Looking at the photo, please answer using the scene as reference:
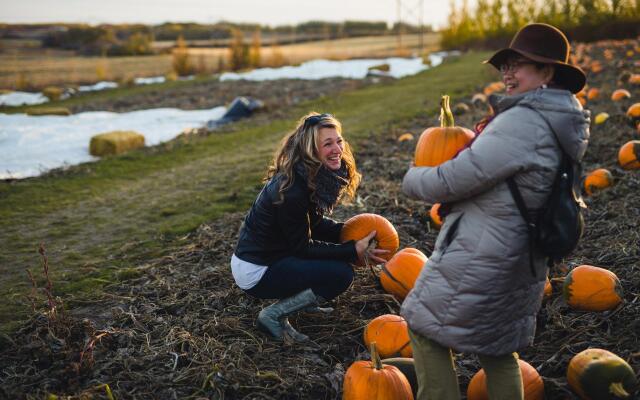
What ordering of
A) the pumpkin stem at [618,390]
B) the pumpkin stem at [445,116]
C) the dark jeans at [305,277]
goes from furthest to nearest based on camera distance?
the dark jeans at [305,277]
the pumpkin stem at [445,116]
the pumpkin stem at [618,390]

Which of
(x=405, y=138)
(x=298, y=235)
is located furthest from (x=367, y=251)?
(x=405, y=138)

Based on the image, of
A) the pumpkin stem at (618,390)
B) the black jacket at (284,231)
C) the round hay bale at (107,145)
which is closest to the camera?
the pumpkin stem at (618,390)

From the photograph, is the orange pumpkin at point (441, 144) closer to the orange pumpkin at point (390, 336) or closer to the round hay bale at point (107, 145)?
the orange pumpkin at point (390, 336)

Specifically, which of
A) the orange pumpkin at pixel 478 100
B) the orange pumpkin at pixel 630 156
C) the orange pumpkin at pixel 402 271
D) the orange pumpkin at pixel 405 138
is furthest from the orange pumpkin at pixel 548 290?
the orange pumpkin at pixel 478 100

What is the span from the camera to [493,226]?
87.0 inches

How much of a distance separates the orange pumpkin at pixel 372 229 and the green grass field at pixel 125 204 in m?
2.17

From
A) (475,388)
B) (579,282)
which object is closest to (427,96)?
(579,282)

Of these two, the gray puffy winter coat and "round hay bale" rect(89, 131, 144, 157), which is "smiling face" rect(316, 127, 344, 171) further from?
"round hay bale" rect(89, 131, 144, 157)

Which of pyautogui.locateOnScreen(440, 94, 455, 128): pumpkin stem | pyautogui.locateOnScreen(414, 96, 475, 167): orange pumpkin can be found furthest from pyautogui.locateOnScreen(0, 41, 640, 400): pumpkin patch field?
pyautogui.locateOnScreen(440, 94, 455, 128): pumpkin stem

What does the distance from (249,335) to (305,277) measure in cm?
57

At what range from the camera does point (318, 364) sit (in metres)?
3.25

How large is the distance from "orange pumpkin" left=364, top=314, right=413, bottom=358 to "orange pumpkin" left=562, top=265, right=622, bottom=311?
3.95ft

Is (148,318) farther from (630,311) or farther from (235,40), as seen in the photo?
(235,40)

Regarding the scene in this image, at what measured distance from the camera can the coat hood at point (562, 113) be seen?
2.09 m
